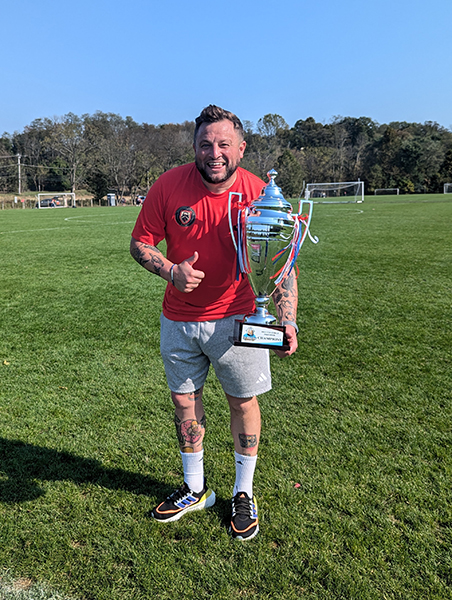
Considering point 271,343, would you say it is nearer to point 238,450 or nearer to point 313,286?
point 238,450

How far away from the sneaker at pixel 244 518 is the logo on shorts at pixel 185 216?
1382mm

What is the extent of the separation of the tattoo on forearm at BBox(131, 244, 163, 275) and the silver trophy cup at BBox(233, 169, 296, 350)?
356 mm

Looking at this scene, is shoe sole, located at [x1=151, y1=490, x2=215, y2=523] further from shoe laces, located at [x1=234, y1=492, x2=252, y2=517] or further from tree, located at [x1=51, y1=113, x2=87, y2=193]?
tree, located at [x1=51, y1=113, x2=87, y2=193]

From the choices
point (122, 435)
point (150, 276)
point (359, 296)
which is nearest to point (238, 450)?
point (122, 435)

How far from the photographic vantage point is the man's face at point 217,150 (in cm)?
190

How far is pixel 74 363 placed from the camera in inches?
172

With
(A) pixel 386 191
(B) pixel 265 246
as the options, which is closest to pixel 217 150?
(B) pixel 265 246

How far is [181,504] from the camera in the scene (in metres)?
2.33

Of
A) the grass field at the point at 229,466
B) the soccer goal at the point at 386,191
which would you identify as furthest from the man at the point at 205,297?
the soccer goal at the point at 386,191

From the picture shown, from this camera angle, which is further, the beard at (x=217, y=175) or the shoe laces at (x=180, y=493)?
the shoe laces at (x=180, y=493)

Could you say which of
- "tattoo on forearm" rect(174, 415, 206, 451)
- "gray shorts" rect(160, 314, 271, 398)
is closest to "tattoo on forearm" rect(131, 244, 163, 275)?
"gray shorts" rect(160, 314, 271, 398)

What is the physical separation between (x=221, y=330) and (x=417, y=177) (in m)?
71.2

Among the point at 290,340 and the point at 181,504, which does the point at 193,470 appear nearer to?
the point at 181,504

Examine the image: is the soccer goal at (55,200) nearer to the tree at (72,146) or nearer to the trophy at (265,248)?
the tree at (72,146)
